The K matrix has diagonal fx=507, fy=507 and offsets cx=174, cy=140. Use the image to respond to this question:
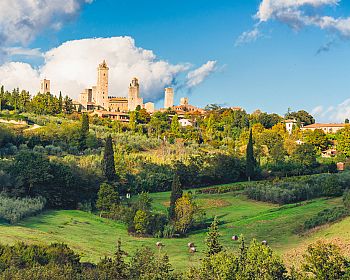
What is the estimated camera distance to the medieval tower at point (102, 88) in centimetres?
10588

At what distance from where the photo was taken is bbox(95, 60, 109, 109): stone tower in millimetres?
105825

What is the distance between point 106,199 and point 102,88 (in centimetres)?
7376

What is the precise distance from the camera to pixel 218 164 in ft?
162

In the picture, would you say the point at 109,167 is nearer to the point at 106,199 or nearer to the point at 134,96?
the point at 106,199

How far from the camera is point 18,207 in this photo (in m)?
28.2

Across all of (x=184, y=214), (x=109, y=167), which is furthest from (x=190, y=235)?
(x=109, y=167)

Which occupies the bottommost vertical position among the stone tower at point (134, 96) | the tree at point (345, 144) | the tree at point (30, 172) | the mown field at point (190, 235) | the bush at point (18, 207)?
the mown field at point (190, 235)

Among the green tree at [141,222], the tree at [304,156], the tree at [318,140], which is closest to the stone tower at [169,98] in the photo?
the tree at [318,140]

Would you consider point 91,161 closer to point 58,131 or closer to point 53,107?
point 58,131

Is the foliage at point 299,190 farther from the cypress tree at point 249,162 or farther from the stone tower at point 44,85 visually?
the stone tower at point 44,85

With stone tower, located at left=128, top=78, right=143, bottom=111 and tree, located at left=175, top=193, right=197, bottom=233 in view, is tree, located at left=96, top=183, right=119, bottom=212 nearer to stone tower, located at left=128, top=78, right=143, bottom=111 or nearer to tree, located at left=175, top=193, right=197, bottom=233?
tree, located at left=175, top=193, right=197, bottom=233

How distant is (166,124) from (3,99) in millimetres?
23519

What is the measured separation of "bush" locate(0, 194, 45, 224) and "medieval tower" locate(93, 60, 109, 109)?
74535mm

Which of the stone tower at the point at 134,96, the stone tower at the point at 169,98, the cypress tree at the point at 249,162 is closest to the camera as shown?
the cypress tree at the point at 249,162
